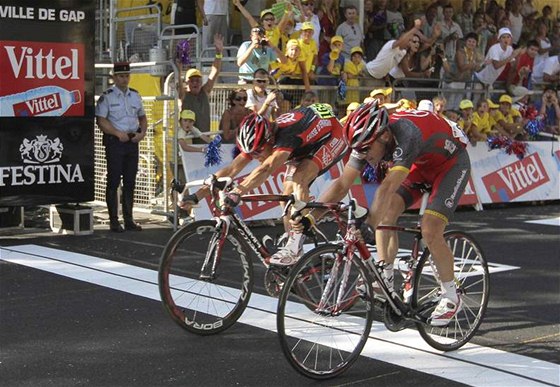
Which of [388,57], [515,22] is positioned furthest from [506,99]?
[515,22]

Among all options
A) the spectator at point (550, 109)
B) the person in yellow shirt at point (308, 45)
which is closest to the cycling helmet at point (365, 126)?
the person in yellow shirt at point (308, 45)

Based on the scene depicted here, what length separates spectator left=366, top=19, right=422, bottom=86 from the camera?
15.3 meters

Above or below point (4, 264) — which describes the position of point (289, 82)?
above

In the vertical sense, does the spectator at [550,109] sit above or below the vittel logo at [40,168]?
above

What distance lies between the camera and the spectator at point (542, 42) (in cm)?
1916

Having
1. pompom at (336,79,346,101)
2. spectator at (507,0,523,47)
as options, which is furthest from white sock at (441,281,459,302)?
spectator at (507,0,523,47)

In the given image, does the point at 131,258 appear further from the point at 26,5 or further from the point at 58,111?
the point at 26,5

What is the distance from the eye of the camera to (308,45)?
46.6 ft

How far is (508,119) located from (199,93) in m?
6.30

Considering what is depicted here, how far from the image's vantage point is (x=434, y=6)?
18.4 meters

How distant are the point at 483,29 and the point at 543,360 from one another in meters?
13.5

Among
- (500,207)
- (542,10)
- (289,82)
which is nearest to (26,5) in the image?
(289,82)

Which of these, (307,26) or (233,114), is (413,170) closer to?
(233,114)

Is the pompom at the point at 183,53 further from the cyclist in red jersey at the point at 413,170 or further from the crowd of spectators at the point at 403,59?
the cyclist in red jersey at the point at 413,170
